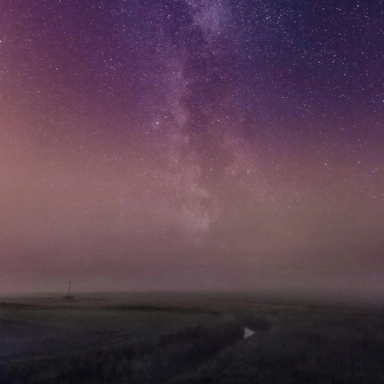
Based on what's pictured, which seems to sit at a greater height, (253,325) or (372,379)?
(253,325)

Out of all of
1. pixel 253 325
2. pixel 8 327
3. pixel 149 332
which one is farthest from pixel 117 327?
pixel 253 325

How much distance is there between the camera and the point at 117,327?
1882 inches

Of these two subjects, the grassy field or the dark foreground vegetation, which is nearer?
the dark foreground vegetation

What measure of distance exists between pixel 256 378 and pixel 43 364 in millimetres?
13459

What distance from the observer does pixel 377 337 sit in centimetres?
4003

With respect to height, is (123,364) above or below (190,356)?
below

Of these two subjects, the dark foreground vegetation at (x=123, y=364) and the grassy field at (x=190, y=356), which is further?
the grassy field at (x=190, y=356)

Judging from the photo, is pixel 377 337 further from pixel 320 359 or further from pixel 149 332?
pixel 149 332

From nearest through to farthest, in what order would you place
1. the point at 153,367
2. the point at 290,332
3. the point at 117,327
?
1. the point at 153,367
2. the point at 290,332
3. the point at 117,327

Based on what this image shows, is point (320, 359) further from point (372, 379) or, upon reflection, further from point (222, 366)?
point (222, 366)

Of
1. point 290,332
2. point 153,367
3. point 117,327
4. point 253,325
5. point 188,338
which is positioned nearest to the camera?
point 153,367

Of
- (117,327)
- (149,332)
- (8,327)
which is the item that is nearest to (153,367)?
(149,332)

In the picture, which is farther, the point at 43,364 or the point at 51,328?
the point at 51,328

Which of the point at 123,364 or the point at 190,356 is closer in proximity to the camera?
the point at 123,364
